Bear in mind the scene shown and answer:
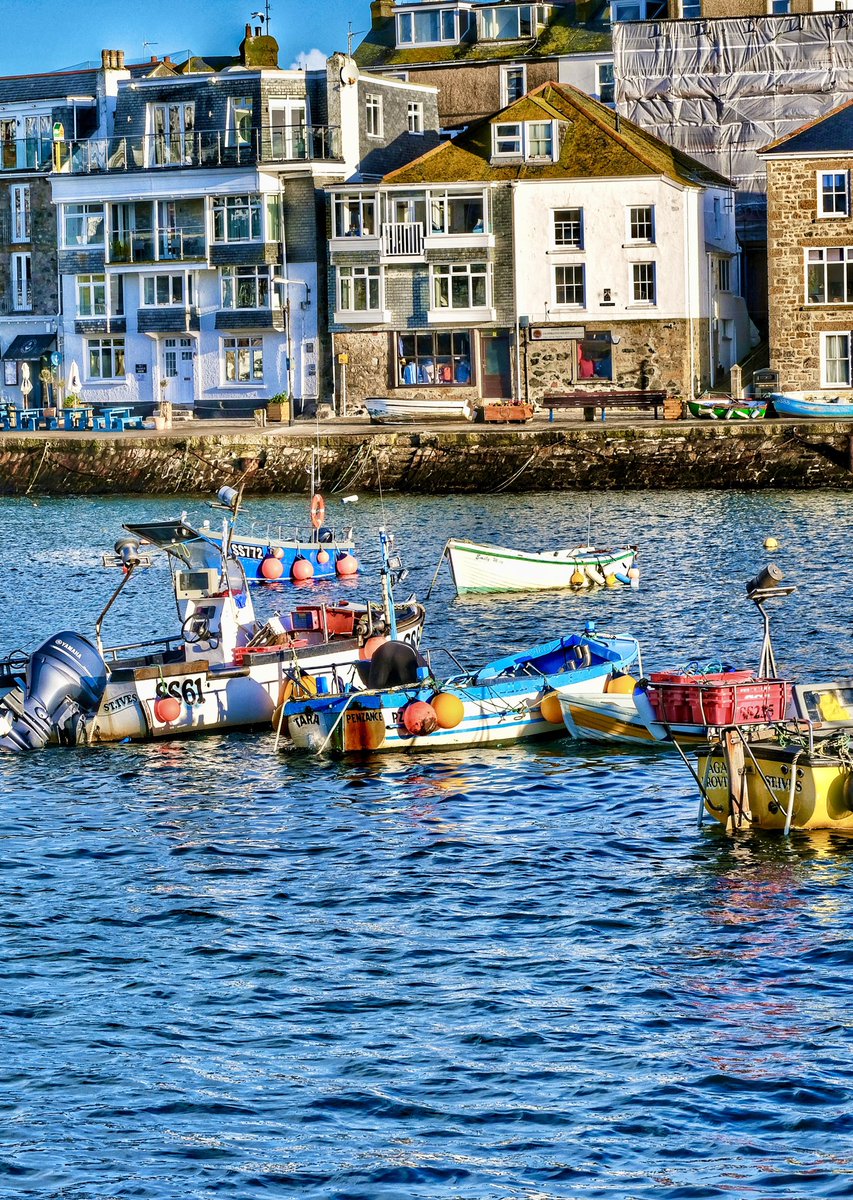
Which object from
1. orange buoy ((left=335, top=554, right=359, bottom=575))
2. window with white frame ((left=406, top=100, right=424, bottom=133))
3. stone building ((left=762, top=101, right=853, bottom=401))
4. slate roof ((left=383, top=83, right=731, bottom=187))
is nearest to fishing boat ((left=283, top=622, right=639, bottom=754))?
orange buoy ((left=335, top=554, right=359, bottom=575))

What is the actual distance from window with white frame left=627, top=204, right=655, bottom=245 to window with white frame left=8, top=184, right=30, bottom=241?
2785cm

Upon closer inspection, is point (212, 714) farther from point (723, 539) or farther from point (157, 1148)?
point (723, 539)

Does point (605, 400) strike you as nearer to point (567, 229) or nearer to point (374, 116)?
point (567, 229)

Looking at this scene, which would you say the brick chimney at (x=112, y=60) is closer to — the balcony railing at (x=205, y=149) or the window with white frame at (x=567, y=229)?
the balcony railing at (x=205, y=149)

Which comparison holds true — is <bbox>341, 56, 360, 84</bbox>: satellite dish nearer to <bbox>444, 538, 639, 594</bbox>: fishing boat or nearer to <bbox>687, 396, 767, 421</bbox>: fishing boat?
<bbox>687, 396, 767, 421</bbox>: fishing boat

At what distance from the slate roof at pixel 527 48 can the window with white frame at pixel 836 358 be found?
2343 centimetres

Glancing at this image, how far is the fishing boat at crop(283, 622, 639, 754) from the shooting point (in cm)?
2905

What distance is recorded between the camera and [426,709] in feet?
94.9

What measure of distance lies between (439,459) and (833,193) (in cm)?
1743

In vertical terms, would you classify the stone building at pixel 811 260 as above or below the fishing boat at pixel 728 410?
above

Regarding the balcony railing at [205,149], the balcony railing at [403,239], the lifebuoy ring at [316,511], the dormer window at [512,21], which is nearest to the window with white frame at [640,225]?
the balcony railing at [403,239]

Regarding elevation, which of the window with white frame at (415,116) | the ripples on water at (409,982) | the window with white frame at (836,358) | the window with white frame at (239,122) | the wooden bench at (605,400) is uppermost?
the window with white frame at (415,116)

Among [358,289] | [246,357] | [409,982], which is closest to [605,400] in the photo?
[358,289]

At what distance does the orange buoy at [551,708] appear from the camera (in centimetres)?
2983
